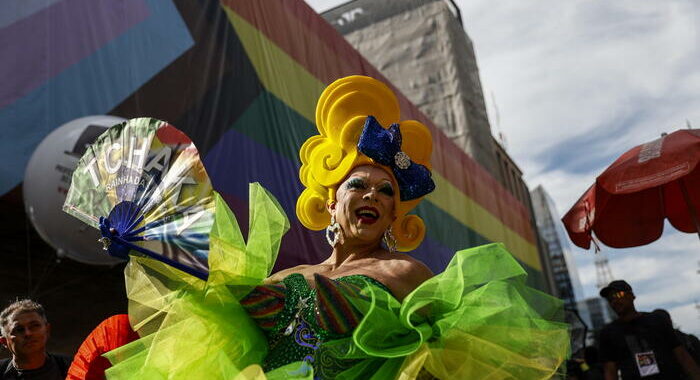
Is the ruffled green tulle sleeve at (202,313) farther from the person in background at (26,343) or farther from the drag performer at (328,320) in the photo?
the person in background at (26,343)

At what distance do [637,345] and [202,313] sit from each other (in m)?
3.17

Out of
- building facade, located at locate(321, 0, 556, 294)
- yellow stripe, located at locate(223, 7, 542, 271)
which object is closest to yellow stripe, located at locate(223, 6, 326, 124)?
yellow stripe, located at locate(223, 7, 542, 271)

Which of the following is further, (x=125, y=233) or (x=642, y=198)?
(x=642, y=198)

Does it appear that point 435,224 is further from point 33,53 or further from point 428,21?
point 428,21

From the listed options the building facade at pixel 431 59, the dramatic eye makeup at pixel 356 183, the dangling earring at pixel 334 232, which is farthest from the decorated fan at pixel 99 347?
the building facade at pixel 431 59

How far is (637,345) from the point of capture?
11.9ft

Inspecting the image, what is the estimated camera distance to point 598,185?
403 cm

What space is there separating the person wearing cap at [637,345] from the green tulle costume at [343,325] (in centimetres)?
254

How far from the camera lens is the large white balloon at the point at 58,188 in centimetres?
307

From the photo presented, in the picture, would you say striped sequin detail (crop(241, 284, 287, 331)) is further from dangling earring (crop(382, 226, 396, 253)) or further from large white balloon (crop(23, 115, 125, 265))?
large white balloon (crop(23, 115, 125, 265))

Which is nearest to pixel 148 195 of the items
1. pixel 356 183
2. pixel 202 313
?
pixel 202 313

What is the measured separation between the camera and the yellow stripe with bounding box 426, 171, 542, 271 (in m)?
8.34

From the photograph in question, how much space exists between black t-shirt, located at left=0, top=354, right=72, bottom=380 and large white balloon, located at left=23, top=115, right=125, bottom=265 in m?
0.69

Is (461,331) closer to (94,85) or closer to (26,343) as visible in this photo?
(26,343)
